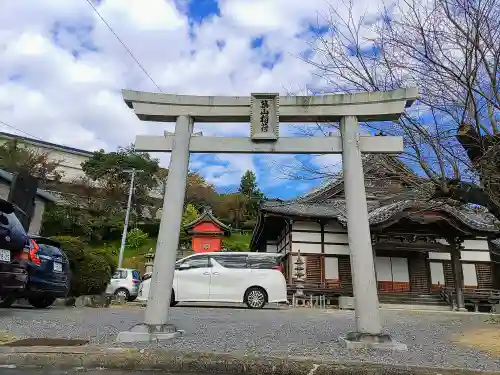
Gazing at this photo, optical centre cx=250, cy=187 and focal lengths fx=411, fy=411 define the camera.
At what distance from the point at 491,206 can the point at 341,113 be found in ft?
12.7

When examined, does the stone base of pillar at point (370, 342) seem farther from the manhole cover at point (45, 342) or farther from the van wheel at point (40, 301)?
the van wheel at point (40, 301)

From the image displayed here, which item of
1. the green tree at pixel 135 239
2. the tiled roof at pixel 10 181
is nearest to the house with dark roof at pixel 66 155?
the green tree at pixel 135 239

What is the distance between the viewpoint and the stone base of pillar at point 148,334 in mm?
5508

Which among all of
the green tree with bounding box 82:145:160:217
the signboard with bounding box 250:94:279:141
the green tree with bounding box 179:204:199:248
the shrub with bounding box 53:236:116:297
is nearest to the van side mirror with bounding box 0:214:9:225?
the signboard with bounding box 250:94:279:141

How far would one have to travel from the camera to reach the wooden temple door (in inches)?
742

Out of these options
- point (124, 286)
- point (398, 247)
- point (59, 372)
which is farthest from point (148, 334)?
point (124, 286)

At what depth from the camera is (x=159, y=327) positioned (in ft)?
19.0

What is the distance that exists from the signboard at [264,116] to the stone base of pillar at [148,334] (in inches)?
123

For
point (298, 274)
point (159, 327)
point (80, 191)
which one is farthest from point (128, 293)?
point (80, 191)

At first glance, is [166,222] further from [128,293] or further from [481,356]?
[128,293]

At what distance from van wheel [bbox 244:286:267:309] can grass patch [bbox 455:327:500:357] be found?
6.42 metres

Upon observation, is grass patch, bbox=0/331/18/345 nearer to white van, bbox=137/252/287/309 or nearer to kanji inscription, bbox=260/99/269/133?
kanji inscription, bbox=260/99/269/133

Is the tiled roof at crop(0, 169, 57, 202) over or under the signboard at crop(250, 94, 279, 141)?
over

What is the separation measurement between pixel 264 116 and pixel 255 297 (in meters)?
8.26
